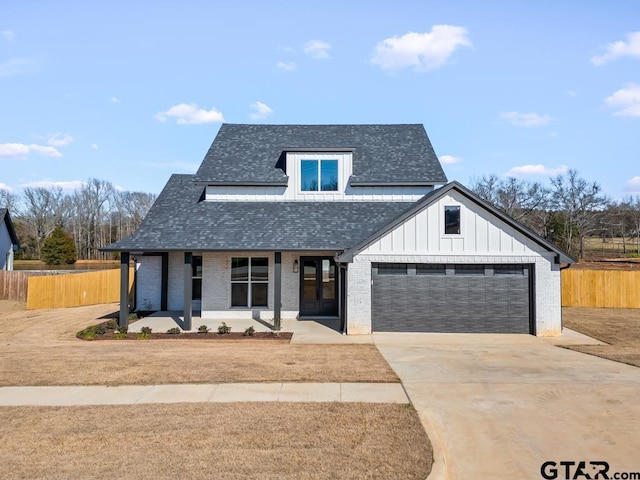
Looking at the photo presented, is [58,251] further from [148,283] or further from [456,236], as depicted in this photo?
[456,236]

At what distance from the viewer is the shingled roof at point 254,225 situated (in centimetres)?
1680

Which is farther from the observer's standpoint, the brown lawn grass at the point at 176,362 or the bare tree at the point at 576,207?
the bare tree at the point at 576,207

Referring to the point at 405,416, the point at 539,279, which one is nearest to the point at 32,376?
the point at 405,416

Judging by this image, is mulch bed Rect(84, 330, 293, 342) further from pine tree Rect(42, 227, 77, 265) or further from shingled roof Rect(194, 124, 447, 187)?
pine tree Rect(42, 227, 77, 265)

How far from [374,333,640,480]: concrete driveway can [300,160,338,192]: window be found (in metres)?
9.32

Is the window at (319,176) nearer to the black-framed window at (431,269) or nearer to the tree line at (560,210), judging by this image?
the black-framed window at (431,269)

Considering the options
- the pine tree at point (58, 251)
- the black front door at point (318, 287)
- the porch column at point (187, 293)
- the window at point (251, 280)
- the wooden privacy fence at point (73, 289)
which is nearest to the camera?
the porch column at point (187, 293)

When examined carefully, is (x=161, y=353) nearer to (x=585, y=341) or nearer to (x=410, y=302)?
(x=410, y=302)

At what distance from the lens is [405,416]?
7301 millimetres

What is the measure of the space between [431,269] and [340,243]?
3.57 m

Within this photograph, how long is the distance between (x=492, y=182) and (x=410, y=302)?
197 feet

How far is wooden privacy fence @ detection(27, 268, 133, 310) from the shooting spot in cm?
2417

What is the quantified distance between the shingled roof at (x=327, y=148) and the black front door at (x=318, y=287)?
417cm

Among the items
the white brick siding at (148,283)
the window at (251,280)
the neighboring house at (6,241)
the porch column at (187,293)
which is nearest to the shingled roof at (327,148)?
the window at (251,280)
